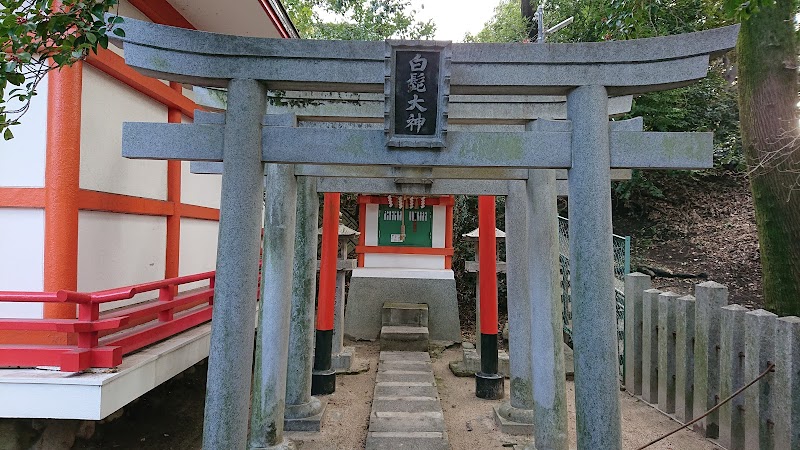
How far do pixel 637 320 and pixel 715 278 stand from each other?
5569mm

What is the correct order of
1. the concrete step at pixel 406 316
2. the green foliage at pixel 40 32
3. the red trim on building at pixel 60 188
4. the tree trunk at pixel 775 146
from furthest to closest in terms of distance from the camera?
1. the concrete step at pixel 406 316
2. the tree trunk at pixel 775 146
3. the red trim on building at pixel 60 188
4. the green foliage at pixel 40 32

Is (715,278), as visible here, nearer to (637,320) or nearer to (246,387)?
(637,320)

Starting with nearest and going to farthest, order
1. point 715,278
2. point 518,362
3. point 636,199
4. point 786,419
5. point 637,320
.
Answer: point 786,419, point 518,362, point 637,320, point 715,278, point 636,199

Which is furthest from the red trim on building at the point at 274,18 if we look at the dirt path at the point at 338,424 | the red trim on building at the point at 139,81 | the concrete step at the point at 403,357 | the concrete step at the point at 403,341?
the concrete step at the point at 403,341

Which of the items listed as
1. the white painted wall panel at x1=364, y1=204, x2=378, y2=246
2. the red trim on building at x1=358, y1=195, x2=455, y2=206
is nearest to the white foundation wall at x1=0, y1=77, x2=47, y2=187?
the red trim on building at x1=358, y1=195, x2=455, y2=206

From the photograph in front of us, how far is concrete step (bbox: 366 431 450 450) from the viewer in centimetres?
479

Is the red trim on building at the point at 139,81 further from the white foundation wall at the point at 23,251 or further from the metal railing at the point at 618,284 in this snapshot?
the metal railing at the point at 618,284

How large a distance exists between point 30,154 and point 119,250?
1.18 m

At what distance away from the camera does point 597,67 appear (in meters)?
2.93

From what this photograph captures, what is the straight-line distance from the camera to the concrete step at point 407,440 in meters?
4.79

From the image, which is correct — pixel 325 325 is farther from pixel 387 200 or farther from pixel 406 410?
pixel 387 200

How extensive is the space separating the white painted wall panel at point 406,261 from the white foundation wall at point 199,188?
4.33 metres

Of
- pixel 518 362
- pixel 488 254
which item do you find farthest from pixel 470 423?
pixel 488 254

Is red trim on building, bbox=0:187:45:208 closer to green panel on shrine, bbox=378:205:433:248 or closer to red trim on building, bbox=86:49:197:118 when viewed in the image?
red trim on building, bbox=86:49:197:118
